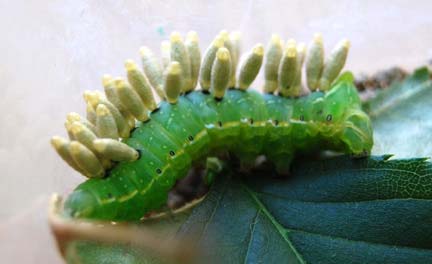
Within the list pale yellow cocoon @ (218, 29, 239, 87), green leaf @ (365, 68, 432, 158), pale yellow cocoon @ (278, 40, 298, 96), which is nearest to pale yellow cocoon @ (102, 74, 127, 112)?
pale yellow cocoon @ (218, 29, 239, 87)

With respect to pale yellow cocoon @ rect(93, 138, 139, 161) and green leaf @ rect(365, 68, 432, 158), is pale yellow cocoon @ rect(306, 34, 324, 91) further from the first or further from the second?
pale yellow cocoon @ rect(93, 138, 139, 161)

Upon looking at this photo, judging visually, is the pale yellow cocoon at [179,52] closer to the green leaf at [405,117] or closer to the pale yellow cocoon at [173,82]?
the pale yellow cocoon at [173,82]

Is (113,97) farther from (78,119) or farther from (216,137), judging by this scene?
(216,137)

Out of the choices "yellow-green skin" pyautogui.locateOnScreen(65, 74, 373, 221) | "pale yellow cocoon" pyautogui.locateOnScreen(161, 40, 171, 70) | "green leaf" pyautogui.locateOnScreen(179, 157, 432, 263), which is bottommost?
"green leaf" pyautogui.locateOnScreen(179, 157, 432, 263)

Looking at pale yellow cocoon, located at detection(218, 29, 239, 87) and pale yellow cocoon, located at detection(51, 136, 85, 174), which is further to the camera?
pale yellow cocoon, located at detection(218, 29, 239, 87)

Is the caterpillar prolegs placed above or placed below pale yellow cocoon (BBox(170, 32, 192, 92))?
below

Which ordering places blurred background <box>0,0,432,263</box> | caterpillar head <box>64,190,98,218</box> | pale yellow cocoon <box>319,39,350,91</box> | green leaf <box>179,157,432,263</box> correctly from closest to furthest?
1. caterpillar head <box>64,190,98,218</box>
2. green leaf <box>179,157,432,263</box>
3. blurred background <box>0,0,432,263</box>
4. pale yellow cocoon <box>319,39,350,91</box>
